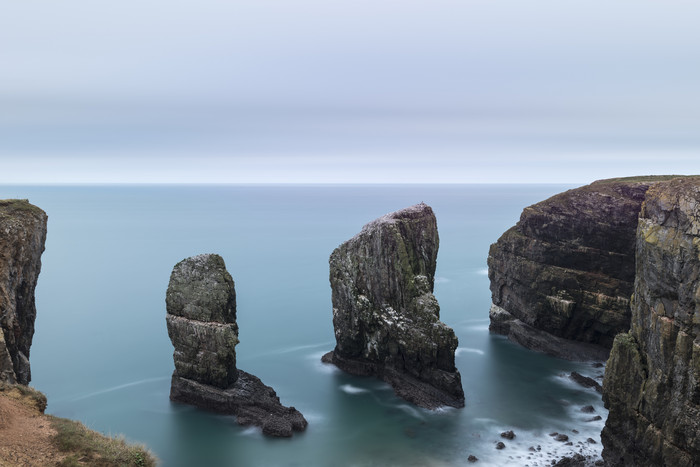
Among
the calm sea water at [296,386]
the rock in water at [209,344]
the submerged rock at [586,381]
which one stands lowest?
the calm sea water at [296,386]

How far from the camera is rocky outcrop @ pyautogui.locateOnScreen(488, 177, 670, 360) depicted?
57.6 metres

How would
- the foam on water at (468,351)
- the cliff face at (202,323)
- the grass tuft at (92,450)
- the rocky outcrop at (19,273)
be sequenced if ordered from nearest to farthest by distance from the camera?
1. the grass tuft at (92,450)
2. the rocky outcrop at (19,273)
3. the cliff face at (202,323)
4. the foam on water at (468,351)

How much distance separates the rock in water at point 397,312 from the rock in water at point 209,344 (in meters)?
10.8

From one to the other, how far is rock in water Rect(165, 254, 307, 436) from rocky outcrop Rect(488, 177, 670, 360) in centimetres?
3231

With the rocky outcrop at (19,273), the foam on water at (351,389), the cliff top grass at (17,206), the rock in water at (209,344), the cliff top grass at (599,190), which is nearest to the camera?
the rocky outcrop at (19,273)

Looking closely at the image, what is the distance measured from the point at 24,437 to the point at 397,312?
112ft

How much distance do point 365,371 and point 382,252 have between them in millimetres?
12298

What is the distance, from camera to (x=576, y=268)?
61188 mm

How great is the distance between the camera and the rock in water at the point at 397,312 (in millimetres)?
48469

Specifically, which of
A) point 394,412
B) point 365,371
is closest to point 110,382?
point 365,371

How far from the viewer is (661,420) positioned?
107ft

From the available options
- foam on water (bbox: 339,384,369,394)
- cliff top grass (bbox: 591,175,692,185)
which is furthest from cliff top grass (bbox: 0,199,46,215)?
cliff top grass (bbox: 591,175,692,185)

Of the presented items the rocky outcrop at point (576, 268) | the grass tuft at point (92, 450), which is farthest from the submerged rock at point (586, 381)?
the grass tuft at point (92, 450)

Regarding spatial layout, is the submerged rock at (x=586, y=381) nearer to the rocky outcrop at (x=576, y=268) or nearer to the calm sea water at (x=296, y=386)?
the calm sea water at (x=296, y=386)
